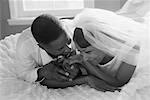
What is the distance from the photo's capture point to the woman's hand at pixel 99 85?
1.29 m

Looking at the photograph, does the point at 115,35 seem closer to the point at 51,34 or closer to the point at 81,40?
the point at 81,40

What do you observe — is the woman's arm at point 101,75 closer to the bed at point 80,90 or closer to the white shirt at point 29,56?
the bed at point 80,90

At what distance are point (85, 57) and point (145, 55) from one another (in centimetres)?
30

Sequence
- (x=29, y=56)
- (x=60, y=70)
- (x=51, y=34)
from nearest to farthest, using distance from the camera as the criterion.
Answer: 1. (x=51, y=34)
2. (x=60, y=70)
3. (x=29, y=56)

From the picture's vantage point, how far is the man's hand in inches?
55.9

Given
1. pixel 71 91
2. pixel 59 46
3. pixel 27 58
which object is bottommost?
pixel 71 91

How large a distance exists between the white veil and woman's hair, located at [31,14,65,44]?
0.14 m

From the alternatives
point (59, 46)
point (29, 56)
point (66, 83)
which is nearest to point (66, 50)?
point (59, 46)

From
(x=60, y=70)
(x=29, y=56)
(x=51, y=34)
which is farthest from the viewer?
(x=29, y=56)

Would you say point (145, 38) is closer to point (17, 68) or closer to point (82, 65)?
point (82, 65)

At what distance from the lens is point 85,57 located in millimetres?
1365

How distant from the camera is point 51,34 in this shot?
131 cm

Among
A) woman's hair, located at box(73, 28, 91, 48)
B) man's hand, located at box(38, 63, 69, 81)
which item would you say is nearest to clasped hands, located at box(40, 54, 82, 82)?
man's hand, located at box(38, 63, 69, 81)

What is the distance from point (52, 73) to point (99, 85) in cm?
26
